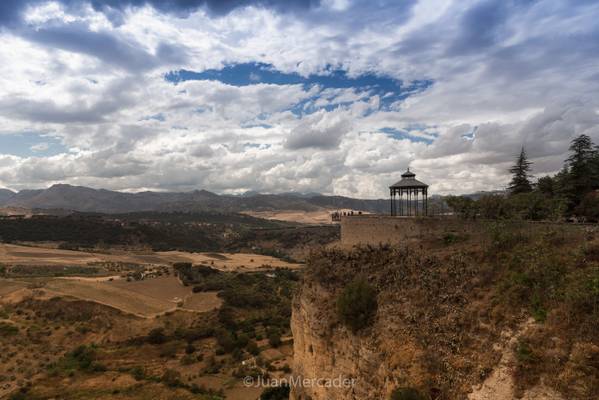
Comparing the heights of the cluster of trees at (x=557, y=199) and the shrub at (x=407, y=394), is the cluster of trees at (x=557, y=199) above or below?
above

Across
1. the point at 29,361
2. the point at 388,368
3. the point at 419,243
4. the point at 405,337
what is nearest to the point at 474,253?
the point at 419,243

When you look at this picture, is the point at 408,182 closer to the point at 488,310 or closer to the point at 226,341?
the point at 488,310

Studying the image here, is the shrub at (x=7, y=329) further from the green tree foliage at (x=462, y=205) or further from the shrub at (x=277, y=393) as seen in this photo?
the green tree foliage at (x=462, y=205)

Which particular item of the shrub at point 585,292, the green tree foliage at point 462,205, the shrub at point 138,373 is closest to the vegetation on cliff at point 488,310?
the shrub at point 585,292

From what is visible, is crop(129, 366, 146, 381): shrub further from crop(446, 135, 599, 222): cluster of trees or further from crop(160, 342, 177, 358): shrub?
crop(446, 135, 599, 222): cluster of trees

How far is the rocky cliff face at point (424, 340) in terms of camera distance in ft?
31.7

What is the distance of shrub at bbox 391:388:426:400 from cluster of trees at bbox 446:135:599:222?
10.0 meters

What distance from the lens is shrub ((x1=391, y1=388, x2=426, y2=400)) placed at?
10.8 m

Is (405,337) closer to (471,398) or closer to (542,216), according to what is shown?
(471,398)

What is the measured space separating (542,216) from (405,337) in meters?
12.2

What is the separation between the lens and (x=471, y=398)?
400 inches

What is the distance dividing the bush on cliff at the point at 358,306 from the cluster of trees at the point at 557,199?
23.4ft

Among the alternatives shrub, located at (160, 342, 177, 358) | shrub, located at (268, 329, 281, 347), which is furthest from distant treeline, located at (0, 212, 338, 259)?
shrub, located at (160, 342, 177, 358)

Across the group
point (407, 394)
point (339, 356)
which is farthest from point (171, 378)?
point (407, 394)
